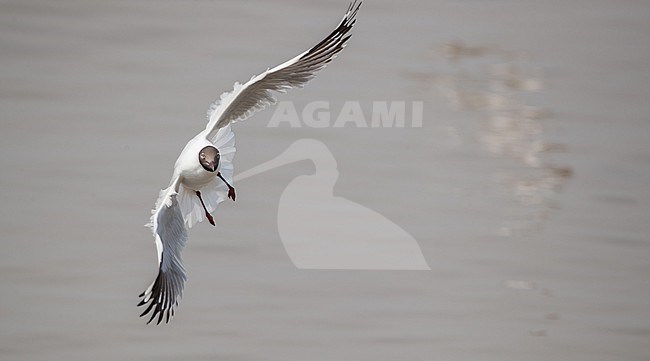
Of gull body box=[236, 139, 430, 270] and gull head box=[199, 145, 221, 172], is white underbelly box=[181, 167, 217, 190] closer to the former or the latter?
gull head box=[199, 145, 221, 172]

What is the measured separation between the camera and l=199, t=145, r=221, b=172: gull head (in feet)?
8.84

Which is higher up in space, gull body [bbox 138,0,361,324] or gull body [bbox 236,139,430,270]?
gull body [bbox 138,0,361,324]

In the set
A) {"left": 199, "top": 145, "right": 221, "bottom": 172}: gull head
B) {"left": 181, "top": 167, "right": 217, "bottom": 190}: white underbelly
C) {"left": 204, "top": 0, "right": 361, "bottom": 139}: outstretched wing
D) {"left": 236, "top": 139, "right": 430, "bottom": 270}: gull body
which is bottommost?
{"left": 236, "top": 139, "right": 430, "bottom": 270}: gull body

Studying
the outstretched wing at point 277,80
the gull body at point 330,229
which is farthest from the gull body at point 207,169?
the gull body at point 330,229

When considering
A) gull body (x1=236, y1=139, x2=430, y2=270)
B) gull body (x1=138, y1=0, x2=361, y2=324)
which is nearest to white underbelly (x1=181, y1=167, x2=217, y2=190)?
gull body (x1=138, y1=0, x2=361, y2=324)

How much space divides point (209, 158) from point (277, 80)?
0.84 feet

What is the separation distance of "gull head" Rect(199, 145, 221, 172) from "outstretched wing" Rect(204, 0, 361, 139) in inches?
6.2

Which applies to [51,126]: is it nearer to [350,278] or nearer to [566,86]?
[350,278]

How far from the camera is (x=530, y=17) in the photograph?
15.8 ft

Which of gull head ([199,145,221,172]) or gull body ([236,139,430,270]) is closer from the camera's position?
gull head ([199,145,221,172])

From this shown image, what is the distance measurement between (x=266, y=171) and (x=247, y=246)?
1.26 feet

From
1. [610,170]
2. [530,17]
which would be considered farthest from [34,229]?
[530,17]

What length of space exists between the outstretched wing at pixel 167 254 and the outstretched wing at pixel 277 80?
7.5 inches

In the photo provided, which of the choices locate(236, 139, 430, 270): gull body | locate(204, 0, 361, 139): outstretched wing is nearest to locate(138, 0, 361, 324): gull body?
locate(204, 0, 361, 139): outstretched wing
